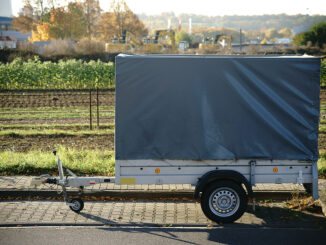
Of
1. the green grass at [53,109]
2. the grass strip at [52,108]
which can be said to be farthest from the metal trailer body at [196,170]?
the grass strip at [52,108]

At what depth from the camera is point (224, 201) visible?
22.6 ft

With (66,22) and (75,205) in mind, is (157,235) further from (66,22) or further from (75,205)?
(66,22)

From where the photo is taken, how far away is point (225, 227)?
679 centimetres

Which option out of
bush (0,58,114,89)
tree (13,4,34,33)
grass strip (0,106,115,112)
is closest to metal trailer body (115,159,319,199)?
grass strip (0,106,115,112)

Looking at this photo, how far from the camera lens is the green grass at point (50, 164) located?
9.37 meters

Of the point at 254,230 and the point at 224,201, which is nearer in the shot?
the point at 254,230

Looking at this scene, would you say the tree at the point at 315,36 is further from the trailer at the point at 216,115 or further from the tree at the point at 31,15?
the trailer at the point at 216,115

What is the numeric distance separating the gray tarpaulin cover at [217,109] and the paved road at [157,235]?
1215 mm

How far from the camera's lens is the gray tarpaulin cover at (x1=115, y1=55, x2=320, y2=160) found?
6664 millimetres

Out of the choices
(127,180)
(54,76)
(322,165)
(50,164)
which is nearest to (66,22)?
(54,76)

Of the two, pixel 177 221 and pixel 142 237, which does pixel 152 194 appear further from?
pixel 142 237

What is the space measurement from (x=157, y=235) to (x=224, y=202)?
1294 millimetres

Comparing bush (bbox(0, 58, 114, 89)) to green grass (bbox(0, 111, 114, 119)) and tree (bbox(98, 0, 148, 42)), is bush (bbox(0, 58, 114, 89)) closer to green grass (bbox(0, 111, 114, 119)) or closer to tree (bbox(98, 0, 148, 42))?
green grass (bbox(0, 111, 114, 119))

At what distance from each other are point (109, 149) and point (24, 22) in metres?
71.1
